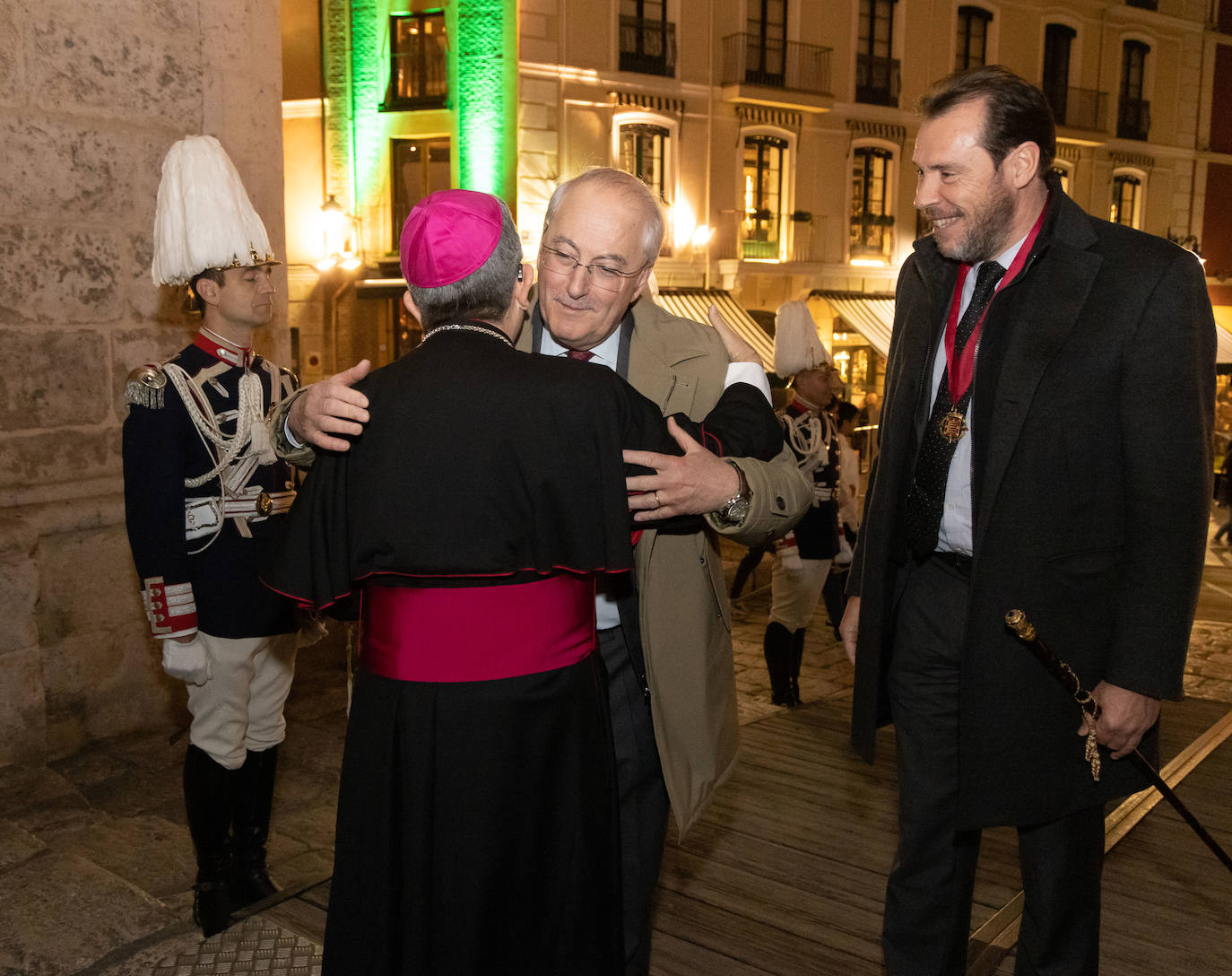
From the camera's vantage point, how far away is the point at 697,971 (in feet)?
9.34

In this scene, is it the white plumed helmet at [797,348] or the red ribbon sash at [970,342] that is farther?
the white plumed helmet at [797,348]

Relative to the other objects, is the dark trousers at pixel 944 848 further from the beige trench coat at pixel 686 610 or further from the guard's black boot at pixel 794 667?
the guard's black boot at pixel 794 667

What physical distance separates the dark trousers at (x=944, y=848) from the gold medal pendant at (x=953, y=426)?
289 millimetres

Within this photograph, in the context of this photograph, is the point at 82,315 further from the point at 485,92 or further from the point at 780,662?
the point at 485,92

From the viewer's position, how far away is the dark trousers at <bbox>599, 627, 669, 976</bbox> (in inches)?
96.5

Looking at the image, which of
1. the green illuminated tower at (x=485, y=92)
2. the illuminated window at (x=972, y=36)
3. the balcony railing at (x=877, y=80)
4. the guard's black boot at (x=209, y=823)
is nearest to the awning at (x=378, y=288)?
the green illuminated tower at (x=485, y=92)

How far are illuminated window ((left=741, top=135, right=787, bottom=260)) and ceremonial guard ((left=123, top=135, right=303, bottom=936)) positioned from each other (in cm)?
1567

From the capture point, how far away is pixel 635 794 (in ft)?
8.17

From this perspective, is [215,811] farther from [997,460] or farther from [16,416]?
[997,460]

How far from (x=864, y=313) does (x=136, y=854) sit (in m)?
17.3

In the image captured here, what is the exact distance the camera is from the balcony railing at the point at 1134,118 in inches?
897

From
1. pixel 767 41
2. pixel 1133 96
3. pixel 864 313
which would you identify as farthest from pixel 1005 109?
pixel 1133 96

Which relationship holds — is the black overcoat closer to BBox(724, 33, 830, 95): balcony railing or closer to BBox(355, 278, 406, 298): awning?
BBox(724, 33, 830, 95): balcony railing

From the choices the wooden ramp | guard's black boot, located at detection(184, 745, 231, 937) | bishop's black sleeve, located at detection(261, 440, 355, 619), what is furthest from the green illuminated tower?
bishop's black sleeve, located at detection(261, 440, 355, 619)
